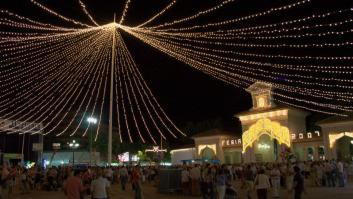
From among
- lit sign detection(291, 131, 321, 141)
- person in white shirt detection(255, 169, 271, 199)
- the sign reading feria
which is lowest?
person in white shirt detection(255, 169, 271, 199)

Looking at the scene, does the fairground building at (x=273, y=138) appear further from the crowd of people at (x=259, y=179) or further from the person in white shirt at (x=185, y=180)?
the person in white shirt at (x=185, y=180)

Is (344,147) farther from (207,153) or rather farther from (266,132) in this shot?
(207,153)

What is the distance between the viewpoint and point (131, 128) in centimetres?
6306

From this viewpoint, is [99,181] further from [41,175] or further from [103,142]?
[103,142]

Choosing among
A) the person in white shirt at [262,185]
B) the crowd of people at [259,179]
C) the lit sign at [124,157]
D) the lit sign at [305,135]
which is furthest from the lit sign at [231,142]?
the person in white shirt at [262,185]

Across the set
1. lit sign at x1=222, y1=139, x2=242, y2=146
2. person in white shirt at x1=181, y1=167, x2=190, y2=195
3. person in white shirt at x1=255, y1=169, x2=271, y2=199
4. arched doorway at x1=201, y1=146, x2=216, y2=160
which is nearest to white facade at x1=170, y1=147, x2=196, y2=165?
arched doorway at x1=201, y1=146, x2=216, y2=160

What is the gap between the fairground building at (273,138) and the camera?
33406 millimetres

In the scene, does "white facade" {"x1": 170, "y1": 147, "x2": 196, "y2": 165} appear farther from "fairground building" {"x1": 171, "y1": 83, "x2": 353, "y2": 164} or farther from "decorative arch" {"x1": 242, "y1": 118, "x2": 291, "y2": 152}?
"decorative arch" {"x1": 242, "y1": 118, "x2": 291, "y2": 152}

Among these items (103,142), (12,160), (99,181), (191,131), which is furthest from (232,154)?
(99,181)

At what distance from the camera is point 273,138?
124 feet

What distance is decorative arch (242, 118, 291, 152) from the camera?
118 ft

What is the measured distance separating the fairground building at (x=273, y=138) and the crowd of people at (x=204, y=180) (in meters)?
5.00

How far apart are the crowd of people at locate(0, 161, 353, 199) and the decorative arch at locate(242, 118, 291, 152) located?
7.64 meters

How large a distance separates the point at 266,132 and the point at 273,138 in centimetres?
91
